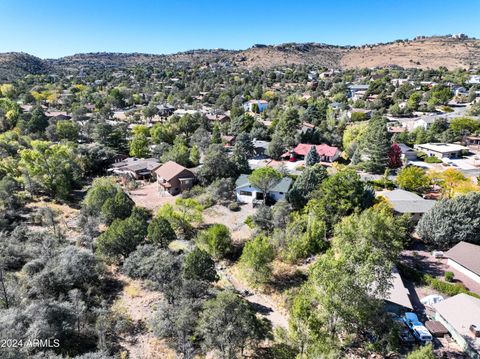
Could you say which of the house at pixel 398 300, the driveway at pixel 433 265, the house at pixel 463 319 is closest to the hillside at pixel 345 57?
the driveway at pixel 433 265

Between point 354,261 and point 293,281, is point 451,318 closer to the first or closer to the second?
point 354,261

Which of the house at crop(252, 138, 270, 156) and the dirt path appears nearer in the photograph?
the dirt path

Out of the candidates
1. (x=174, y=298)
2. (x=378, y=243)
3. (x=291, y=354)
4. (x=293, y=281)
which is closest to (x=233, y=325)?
(x=291, y=354)

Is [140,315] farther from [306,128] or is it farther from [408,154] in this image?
[306,128]

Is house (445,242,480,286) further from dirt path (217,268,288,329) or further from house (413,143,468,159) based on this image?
house (413,143,468,159)

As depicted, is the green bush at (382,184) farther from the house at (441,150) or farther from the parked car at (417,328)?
the parked car at (417,328)

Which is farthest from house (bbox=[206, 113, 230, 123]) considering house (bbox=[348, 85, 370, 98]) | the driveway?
the driveway
